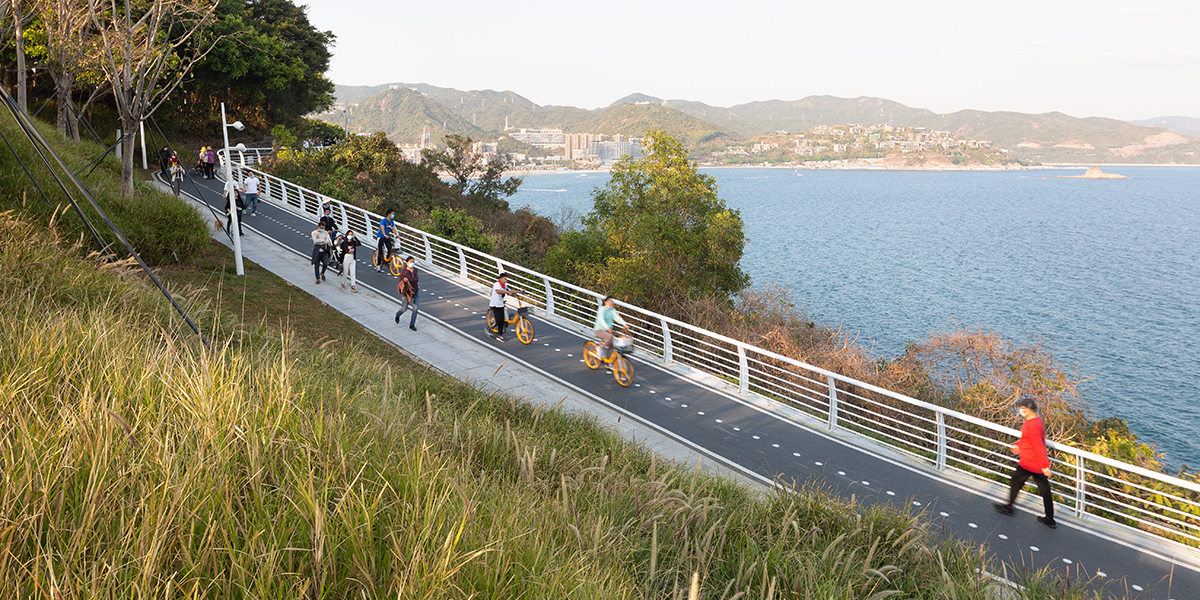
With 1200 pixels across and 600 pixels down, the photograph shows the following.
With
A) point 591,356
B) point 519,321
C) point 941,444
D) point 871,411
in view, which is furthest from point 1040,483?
point 519,321

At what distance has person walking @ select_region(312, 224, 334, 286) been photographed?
1889cm

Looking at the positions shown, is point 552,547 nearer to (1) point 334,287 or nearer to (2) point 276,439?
(2) point 276,439

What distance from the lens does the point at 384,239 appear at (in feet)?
70.6

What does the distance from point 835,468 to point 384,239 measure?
16.7 metres

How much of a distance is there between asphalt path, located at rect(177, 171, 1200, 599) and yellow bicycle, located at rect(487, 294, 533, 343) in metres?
0.25

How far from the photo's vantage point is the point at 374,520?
2.88 metres

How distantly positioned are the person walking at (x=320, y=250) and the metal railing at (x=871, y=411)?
2.71 metres

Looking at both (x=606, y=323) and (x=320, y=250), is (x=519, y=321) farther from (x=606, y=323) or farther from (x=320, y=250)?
(x=320, y=250)

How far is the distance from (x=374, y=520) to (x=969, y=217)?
127 metres

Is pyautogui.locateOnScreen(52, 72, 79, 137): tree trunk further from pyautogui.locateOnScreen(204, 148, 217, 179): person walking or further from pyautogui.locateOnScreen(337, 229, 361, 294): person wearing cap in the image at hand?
pyautogui.locateOnScreen(337, 229, 361, 294): person wearing cap

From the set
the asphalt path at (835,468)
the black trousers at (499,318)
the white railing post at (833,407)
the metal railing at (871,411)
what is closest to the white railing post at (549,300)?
the metal railing at (871,411)

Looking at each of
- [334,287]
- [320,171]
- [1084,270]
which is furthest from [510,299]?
[1084,270]

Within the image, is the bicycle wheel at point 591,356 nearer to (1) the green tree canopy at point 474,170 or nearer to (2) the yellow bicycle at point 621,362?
(2) the yellow bicycle at point 621,362

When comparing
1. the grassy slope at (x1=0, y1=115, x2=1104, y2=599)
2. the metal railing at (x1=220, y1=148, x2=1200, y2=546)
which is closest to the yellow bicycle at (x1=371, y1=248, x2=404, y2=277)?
the metal railing at (x1=220, y1=148, x2=1200, y2=546)
